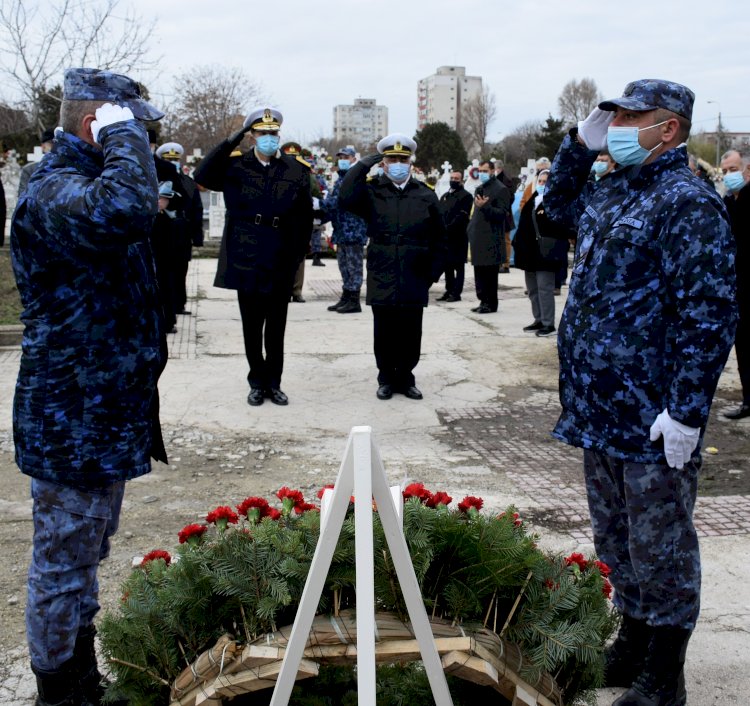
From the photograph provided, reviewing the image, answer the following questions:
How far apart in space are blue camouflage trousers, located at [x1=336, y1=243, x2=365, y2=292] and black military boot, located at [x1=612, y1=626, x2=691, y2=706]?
28.5 ft

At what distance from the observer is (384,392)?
23.4ft

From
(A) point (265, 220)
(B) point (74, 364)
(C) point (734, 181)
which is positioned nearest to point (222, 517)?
(B) point (74, 364)

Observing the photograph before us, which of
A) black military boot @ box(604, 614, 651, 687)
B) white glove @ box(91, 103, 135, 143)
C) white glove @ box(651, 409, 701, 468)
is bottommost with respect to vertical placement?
black military boot @ box(604, 614, 651, 687)

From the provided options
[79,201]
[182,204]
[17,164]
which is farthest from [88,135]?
[17,164]

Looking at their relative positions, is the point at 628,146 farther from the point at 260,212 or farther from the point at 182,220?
the point at 182,220

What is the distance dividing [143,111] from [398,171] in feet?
13.8

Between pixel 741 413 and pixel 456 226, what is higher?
pixel 456 226

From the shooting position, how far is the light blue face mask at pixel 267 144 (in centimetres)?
640

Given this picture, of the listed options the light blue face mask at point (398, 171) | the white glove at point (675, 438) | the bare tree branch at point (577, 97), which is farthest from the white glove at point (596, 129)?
the bare tree branch at point (577, 97)

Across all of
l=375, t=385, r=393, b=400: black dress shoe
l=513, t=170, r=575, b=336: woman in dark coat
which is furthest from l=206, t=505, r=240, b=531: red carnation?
l=513, t=170, r=575, b=336: woman in dark coat

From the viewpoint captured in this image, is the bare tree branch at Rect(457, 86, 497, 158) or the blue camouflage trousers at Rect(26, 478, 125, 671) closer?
the blue camouflage trousers at Rect(26, 478, 125, 671)

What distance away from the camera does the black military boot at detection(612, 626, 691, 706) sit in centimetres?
285

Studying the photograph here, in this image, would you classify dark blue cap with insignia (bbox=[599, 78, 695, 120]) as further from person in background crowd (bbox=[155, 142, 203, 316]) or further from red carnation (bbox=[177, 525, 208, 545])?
person in background crowd (bbox=[155, 142, 203, 316])

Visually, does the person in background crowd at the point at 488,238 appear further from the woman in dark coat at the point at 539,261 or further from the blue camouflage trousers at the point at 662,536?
the blue camouflage trousers at the point at 662,536
